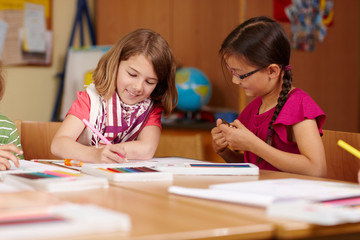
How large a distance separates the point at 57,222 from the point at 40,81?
3179 millimetres

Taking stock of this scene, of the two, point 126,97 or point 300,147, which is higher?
point 126,97

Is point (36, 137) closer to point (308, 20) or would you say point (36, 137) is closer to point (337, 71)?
point (308, 20)

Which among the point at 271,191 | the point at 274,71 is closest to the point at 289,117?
the point at 274,71

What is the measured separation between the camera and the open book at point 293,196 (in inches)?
28.9

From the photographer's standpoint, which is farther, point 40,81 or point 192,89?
point 40,81

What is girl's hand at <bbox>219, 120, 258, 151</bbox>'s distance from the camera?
1.47 meters

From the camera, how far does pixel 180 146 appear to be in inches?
117

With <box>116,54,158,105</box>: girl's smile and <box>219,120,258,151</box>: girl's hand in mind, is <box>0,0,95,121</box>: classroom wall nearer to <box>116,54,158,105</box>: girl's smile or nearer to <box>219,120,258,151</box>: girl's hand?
<box>116,54,158,105</box>: girl's smile

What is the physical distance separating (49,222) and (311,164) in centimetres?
95

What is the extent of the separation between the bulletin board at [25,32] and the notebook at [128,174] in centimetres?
248

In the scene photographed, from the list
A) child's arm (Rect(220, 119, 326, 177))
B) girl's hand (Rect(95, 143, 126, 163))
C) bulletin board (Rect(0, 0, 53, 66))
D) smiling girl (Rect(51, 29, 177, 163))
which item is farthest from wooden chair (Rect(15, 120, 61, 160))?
bulletin board (Rect(0, 0, 53, 66))

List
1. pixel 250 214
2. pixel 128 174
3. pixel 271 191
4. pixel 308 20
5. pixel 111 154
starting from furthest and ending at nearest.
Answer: pixel 308 20
pixel 111 154
pixel 128 174
pixel 271 191
pixel 250 214

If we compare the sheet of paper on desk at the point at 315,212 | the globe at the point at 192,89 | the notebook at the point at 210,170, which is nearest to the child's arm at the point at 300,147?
the notebook at the point at 210,170

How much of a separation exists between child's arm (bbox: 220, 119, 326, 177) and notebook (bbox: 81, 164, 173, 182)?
0.37 m
